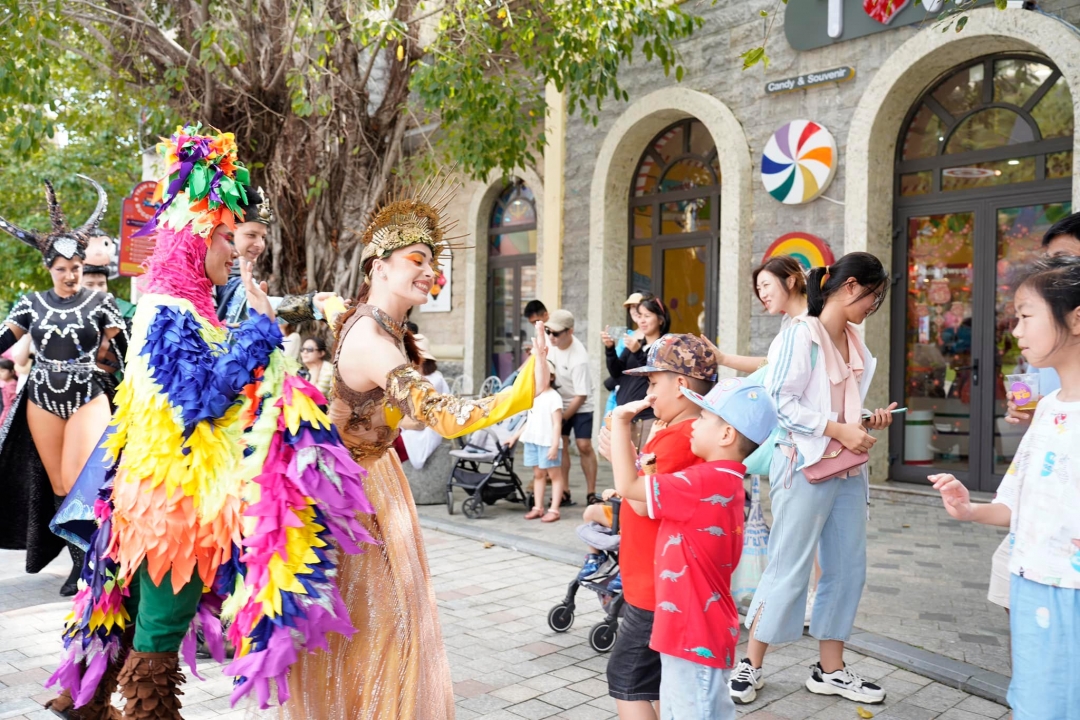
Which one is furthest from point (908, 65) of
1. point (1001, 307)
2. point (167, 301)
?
point (167, 301)

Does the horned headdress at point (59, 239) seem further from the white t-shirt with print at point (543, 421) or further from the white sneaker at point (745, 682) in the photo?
the white sneaker at point (745, 682)

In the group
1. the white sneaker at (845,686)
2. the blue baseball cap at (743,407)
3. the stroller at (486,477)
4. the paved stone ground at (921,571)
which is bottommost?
the paved stone ground at (921,571)

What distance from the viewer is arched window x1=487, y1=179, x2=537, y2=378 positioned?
1338 cm

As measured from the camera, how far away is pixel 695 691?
2596 millimetres

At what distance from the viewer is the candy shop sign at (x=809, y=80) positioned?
882cm

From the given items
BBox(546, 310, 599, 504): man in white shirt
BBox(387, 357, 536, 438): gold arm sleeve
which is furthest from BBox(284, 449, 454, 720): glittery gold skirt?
BBox(546, 310, 599, 504): man in white shirt

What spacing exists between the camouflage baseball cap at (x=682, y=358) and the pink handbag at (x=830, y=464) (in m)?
1.18

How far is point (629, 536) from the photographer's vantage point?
2951 millimetres

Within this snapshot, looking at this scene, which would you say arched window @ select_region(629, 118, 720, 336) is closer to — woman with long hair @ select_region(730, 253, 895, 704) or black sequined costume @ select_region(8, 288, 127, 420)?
woman with long hair @ select_region(730, 253, 895, 704)

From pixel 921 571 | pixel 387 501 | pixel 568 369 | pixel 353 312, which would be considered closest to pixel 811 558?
pixel 387 501

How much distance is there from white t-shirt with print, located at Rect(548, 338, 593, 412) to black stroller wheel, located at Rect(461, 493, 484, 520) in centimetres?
118

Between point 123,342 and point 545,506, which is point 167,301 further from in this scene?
point 545,506

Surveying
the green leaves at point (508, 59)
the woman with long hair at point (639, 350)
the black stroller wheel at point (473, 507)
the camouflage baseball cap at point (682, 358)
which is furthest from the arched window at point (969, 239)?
the camouflage baseball cap at point (682, 358)

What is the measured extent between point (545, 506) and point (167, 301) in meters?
6.04
